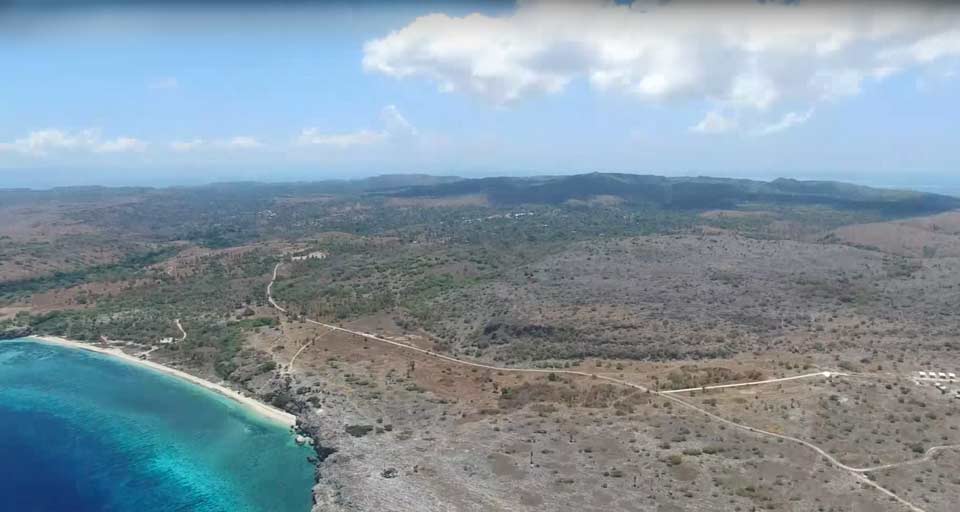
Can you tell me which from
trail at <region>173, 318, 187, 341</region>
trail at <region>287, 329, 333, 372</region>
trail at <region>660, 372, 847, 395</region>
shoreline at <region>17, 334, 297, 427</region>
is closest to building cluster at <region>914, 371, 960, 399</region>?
trail at <region>660, 372, 847, 395</region>

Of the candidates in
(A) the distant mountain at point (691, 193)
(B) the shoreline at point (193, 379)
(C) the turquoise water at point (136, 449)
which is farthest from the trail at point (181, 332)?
(A) the distant mountain at point (691, 193)

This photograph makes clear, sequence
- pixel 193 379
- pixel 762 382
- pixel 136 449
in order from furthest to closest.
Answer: pixel 193 379 → pixel 762 382 → pixel 136 449

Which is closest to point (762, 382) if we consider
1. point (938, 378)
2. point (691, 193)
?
point (938, 378)

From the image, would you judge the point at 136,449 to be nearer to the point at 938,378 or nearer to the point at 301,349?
the point at 301,349

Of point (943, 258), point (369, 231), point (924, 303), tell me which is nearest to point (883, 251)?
point (943, 258)

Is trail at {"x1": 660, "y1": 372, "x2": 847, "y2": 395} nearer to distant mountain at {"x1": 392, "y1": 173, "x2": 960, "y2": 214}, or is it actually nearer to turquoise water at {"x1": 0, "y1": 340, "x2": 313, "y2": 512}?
turquoise water at {"x1": 0, "y1": 340, "x2": 313, "y2": 512}

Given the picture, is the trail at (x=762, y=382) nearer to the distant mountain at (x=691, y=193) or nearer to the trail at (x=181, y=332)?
the trail at (x=181, y=332)
